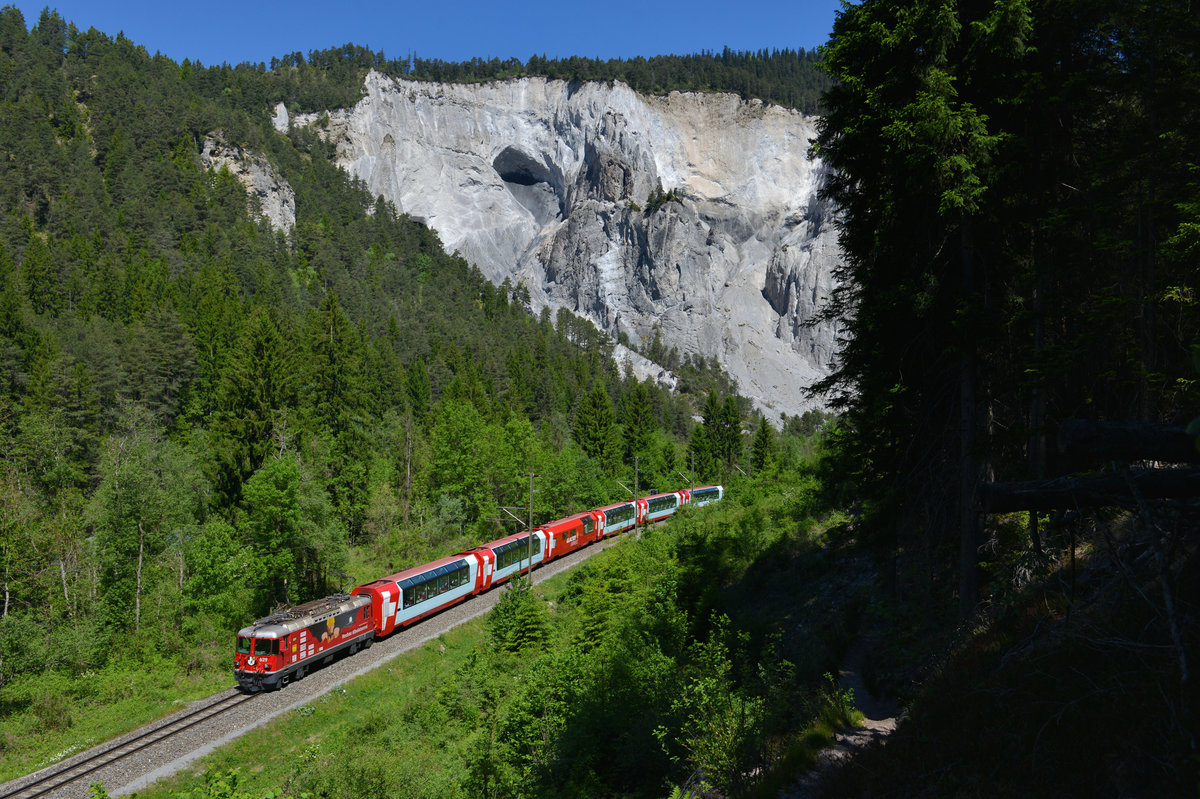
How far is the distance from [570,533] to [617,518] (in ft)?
23.0

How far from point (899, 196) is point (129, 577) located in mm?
32364

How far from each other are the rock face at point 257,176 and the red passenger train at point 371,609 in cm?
9970

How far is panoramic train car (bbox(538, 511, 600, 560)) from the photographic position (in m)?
39.0

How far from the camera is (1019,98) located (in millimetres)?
11078

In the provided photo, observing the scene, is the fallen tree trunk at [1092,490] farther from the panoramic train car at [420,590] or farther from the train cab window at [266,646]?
the panoramic train car at [420,590]

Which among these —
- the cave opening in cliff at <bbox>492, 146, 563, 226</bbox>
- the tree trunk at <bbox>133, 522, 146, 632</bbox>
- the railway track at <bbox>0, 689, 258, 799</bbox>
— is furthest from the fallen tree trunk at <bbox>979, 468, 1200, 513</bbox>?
the cave opening in cliff at <bbox>492, 146, 563, 226</bbox>

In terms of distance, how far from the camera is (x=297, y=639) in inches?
877

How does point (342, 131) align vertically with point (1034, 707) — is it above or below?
A: above

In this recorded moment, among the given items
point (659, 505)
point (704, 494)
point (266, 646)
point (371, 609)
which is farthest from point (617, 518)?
point (266, 646)

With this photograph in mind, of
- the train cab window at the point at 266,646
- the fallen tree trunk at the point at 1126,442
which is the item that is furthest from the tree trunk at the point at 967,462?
the train cab window at the point at 266,646

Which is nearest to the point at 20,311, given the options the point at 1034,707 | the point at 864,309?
the point at 864,309

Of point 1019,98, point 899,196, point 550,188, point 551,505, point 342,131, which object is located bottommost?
point 551,505

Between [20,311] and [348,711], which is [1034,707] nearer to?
[348,711]

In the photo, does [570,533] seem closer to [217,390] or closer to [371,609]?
[371,609]
